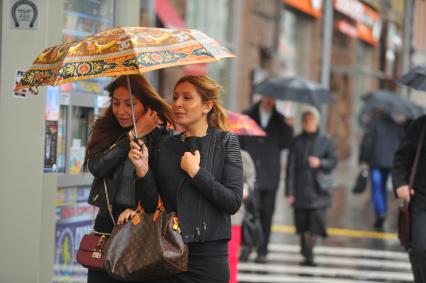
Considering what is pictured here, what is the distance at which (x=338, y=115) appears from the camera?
100 ft

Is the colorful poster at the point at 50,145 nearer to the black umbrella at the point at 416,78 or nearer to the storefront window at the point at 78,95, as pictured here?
the storefront window at the point at 78,95

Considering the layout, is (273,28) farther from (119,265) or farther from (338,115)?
(119,265)

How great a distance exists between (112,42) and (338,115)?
2661 cm

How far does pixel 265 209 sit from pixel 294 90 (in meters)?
1.77

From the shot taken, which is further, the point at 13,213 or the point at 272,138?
the point at 272,138

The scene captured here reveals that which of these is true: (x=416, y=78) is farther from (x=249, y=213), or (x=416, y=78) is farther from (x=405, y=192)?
(x=249, y=213)

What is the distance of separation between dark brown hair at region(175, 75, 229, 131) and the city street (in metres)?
4.89

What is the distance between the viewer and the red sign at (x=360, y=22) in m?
28.6

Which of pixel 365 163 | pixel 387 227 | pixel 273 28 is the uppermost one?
pixel 273 28

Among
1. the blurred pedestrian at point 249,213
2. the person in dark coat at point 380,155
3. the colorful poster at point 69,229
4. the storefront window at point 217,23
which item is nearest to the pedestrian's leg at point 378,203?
the person in dark coat at point 380,155

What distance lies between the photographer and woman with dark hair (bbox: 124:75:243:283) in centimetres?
438

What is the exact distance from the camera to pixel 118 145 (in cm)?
478

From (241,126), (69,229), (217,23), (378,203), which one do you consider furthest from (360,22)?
(69,229)

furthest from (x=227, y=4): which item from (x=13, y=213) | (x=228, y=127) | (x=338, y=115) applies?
(x=228, y=127)
